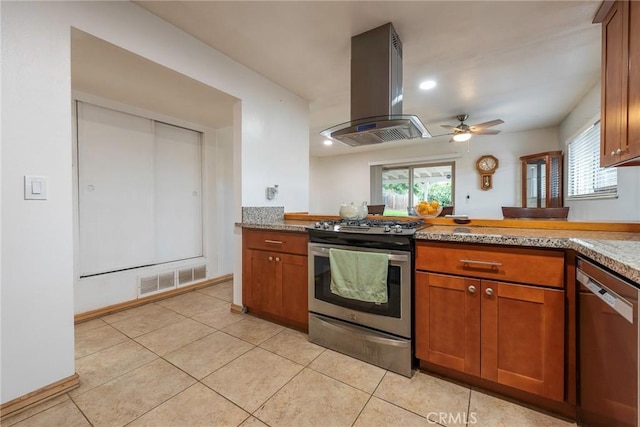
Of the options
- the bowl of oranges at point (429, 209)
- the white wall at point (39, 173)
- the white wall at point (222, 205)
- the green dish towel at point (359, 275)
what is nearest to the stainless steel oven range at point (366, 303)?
the green dish towel at point (359, 275)

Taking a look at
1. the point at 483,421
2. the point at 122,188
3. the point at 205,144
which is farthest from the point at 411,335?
the point at 205,144

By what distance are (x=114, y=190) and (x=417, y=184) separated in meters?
5.16

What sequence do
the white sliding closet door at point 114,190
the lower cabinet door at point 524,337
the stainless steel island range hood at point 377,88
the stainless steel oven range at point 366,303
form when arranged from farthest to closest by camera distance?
the white sliding closet door at point 114,190, the stainless steel island range hood at point 377,88, the stainless steel oven range at point 366,303, the lower cabinet door at point 524,337

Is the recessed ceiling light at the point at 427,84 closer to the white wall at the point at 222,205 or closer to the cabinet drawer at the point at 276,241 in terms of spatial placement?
the cabinet drawer at the point at 276,241

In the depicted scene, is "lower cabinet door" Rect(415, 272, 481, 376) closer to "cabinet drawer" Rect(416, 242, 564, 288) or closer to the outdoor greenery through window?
"cabinet drawer" Rect(416, 242, 564, 288)

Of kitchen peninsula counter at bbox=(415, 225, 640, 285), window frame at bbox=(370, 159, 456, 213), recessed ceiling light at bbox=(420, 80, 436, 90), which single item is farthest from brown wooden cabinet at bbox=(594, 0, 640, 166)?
window frame at bbox=(370, 159, 456, 213)

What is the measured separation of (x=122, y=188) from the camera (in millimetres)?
2725

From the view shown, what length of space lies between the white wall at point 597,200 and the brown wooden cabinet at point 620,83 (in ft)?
3.09

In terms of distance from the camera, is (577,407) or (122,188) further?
(122,188)

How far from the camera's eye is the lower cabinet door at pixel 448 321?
1.40 metres

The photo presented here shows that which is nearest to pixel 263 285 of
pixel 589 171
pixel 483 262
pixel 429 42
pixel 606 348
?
pixel 483 262

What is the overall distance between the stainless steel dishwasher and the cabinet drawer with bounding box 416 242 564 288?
11 centimetres

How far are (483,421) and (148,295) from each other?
308 centimetres

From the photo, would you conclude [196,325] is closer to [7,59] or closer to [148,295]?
[148,295]
